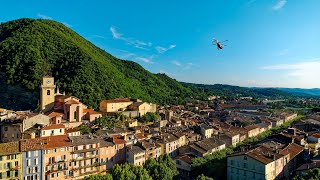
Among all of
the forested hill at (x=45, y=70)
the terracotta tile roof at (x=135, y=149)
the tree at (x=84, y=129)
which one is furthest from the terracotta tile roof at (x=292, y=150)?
the forested hill at (x=45, y=70)

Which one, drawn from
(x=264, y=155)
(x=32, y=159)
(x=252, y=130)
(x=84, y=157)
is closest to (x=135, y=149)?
(x=84, y=157)

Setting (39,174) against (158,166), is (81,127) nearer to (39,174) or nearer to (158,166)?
(39,174)

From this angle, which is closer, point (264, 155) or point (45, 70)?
point (264, 155)

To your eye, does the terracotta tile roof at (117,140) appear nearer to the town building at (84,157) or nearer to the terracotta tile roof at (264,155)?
the town building at (84,157)

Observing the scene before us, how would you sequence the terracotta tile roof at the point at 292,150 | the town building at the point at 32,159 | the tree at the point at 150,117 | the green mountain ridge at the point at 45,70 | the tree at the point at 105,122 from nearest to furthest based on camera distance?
the town building at the point at 32,159, the terracotta tile roof at the point at 292,150, the tree at the point at 105,122, the tree at the point at 150,117, the green mountain ridge at the point at 45,70

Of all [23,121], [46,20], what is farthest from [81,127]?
[46,20]

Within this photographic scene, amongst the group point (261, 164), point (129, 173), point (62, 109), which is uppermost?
point (62, 109)

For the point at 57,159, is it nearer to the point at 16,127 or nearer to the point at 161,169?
the point at 16,127

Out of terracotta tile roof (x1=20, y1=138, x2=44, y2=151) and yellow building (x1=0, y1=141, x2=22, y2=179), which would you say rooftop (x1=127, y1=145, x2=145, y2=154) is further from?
yellow building (x1=0, y1=141, x2=22, y2=179)
